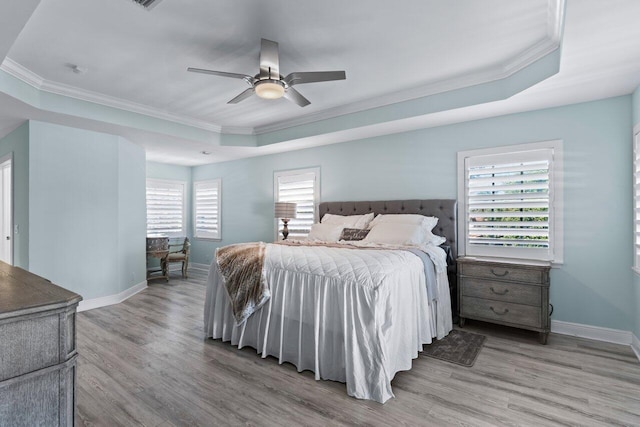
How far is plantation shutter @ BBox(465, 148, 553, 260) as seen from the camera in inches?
140

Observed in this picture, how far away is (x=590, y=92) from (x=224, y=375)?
4.23m

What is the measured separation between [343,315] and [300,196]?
3480 mm

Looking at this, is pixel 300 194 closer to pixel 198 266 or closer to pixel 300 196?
pixel 300 196

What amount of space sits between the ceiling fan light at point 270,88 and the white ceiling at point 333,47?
0.37 m

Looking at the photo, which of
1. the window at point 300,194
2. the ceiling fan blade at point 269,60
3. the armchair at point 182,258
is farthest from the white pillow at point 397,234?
the armchair at point 182,258

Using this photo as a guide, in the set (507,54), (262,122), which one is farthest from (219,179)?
(507,54)

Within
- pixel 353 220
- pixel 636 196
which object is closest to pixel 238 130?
pixel 353 220

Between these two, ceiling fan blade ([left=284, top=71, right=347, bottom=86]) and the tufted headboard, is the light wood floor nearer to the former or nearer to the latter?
the tufted headboard

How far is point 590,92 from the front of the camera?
310 cm

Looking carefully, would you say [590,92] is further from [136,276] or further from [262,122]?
[136,276]

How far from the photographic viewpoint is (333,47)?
2.88 metres

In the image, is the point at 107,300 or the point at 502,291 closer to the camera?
the point at 502,291

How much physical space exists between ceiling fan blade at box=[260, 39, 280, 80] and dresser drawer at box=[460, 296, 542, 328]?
306cm

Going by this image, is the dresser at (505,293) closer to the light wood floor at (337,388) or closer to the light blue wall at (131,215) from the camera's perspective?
the light wood floor at (337,388)
